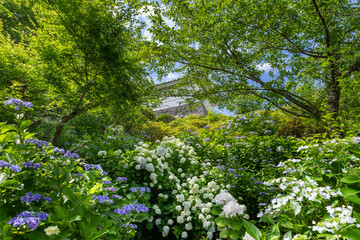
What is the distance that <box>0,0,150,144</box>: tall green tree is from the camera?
3.18 meters

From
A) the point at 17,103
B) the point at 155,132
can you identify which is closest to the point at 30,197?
the point at 17,103

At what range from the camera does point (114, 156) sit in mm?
2609

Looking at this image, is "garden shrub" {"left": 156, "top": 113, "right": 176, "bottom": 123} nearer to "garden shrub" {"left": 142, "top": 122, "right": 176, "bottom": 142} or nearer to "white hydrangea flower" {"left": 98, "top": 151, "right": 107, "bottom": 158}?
"garden shrub" {"left": 142, "top": 122, "right": 176, "bottom": 142}

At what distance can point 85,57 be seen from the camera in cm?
332

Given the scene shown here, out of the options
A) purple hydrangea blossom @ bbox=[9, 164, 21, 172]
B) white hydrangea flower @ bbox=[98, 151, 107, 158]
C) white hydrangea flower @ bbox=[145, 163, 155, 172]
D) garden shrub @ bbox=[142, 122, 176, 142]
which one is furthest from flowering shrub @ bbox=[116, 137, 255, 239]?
garden shrub @ bbox=[142, 122, 176, 142]

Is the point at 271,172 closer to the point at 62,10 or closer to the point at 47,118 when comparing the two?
the point at 47,118

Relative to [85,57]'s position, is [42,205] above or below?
below

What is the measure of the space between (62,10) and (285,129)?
5742 mm

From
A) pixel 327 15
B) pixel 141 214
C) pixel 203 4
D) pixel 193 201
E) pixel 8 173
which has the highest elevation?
pixel 327 15

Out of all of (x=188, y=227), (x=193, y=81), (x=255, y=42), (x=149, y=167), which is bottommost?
(x=188, y=227)

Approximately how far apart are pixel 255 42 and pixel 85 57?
2739mm

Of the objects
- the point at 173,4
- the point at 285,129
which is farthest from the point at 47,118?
the point at 285,129

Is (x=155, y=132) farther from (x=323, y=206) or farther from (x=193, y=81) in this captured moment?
(x=323, y=206)

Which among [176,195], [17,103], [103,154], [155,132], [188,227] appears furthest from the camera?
[155,132]
